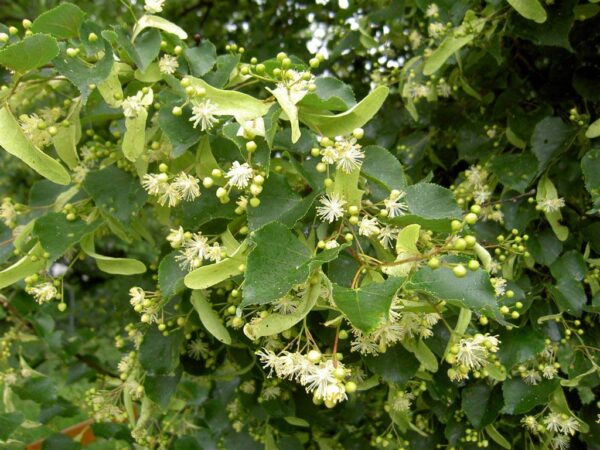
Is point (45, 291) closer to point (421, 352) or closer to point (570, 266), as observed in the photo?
point (421, 352)

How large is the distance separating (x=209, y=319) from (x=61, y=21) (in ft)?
2.02

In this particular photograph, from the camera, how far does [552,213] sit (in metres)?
1.43

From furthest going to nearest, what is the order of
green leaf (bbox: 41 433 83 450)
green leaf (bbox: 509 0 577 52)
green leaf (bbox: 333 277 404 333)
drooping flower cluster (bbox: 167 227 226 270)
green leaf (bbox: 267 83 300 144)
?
green leaf (bbox: 41 433 83 450), green leaf (bbox: 509 0 577 52), drooping flower cluster (bbox: 167 227 226 270), green leaf (bbox: 267 83 300 144), green leaf (bbox: 333 277 404 333)

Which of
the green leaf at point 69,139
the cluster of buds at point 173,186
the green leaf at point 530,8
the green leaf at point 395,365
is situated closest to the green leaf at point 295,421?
the green leaf at point 395,365

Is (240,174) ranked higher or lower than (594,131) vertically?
higher

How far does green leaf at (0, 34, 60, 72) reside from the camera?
879mm

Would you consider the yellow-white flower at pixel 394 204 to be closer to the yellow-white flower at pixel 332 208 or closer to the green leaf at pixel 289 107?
the yellow-white flower at pixel 332 208

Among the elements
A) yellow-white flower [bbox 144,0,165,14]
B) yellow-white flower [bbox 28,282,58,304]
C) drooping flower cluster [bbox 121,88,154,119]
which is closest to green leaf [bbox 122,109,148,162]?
drooping flower cluster [bbox 121,88,154,119]

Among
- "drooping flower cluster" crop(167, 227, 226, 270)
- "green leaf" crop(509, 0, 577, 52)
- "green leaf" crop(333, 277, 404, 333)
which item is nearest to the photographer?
"green leaf" crop(333, 277, 404, 333)

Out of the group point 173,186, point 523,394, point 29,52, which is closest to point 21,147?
point 29,52

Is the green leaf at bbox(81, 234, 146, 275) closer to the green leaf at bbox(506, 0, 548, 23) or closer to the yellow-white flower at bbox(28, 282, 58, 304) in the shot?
the yellow-white flower at bbox(28, 282, 58, 304)

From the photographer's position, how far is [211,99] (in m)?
0.95

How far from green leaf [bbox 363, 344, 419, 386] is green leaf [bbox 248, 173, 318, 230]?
344 mm

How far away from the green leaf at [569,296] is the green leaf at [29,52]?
117 cm
